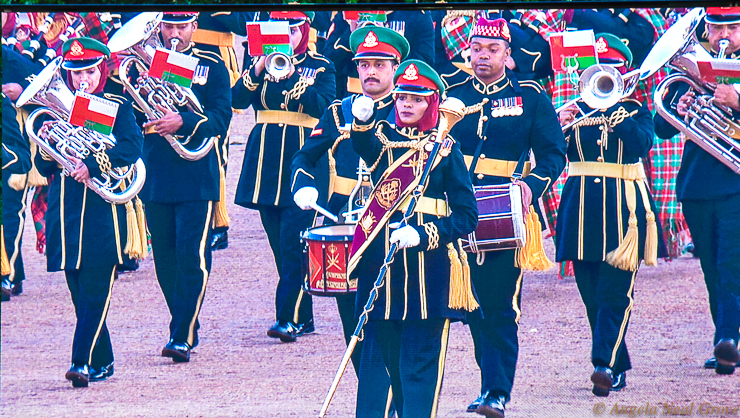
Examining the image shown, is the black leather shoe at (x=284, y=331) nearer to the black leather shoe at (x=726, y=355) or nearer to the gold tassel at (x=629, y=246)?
the gold tassel at (x=629, y=246)

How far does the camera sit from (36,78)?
20.0ft

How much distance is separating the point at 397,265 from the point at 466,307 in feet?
1.27

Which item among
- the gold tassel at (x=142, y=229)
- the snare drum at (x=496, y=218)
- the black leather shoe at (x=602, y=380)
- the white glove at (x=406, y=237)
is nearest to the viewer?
the white glove at (x=406, y=237)

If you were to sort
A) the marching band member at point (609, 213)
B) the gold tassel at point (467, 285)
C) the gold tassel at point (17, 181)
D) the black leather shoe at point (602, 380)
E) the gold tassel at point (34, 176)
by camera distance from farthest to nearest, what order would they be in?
the gold tassel at point (17, 181) → the gold tassel at point (34, 176) → the marching band member at point (609, 213) → the black leather shoe at point (602, 380) → the gold tassel at point (467, 285)

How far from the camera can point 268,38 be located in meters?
6.04

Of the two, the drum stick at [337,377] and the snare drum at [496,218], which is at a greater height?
the snare drum at [496,218]

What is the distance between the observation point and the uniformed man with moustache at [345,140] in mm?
5715

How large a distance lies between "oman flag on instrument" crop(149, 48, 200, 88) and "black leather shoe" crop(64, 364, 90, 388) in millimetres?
1596

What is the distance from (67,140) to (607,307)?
300 centimetres

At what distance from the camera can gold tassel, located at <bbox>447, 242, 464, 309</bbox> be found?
5.41 meters

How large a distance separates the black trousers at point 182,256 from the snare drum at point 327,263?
2.76 ft

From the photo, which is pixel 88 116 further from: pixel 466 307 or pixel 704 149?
pixel 704 149

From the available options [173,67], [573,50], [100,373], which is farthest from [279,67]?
[100,373]

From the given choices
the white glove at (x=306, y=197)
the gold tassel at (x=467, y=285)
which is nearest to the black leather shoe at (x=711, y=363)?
the gold tassel at (x=467, y=285)
